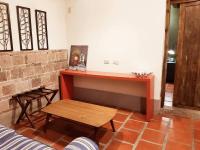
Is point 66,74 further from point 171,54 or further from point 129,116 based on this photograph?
point 171,54

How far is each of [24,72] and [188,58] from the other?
9.82 feet

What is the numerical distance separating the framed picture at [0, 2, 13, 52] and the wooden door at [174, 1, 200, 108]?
2955 mm

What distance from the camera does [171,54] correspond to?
5844 mm

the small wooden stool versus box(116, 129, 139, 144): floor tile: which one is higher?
the small wooden stool

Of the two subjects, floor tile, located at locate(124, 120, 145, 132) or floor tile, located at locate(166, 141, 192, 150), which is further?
floor tile, located at locate(124, 120, 145, 132)

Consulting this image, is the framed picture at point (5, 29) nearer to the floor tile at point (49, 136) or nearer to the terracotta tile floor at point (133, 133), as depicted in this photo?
the terracotta tile floor at point (133, 133)

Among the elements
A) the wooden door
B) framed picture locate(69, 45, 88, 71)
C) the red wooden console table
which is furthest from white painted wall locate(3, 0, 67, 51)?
the wooden door

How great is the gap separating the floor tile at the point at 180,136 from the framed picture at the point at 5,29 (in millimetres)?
2839

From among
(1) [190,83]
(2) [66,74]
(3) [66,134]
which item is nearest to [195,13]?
(1) [190,83]

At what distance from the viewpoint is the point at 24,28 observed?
304cm

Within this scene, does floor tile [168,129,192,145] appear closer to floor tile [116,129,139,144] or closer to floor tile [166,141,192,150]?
floor tile [166,141,192,150]

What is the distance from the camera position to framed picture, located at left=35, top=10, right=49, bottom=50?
3.27 m

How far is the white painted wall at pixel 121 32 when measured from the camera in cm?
308

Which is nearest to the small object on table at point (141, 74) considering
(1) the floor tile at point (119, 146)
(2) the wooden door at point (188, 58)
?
(2) the wooden door at point (188, 58)
